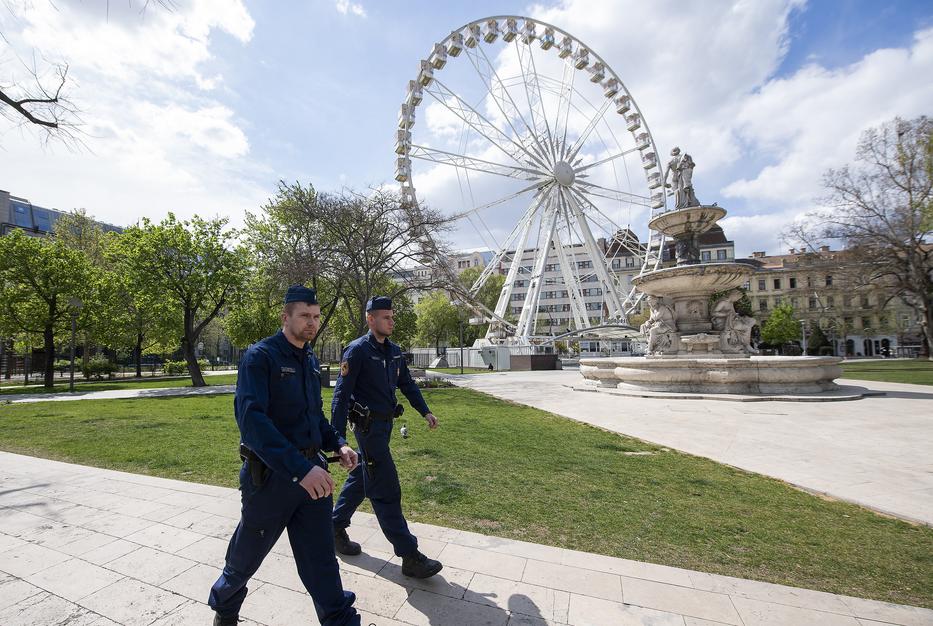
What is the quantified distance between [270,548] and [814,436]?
8.83 meters

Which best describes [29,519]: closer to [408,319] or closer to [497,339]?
[497,339]

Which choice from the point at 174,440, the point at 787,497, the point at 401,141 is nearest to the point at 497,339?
the point at 401,141

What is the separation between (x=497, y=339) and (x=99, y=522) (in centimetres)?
3542

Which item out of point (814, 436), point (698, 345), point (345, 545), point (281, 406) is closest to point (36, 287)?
point (345, 545)

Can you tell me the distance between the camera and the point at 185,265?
23453mm

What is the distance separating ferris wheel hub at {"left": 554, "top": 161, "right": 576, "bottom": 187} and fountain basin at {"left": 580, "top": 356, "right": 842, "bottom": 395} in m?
21.9

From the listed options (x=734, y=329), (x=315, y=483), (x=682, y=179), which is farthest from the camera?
(x=682, y=179)

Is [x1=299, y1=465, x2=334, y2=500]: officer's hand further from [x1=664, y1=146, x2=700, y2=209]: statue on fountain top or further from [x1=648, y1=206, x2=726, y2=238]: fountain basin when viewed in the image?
[x1=664, y1=146, x2=700, y2=209]: statue on fountain top

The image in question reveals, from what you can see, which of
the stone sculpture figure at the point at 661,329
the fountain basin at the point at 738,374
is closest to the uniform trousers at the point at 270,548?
the fountain basin at the point at 738,374

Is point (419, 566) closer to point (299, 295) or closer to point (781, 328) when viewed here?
point (299, 295)

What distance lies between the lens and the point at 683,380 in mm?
13000

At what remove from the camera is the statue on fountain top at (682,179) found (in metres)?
16.1

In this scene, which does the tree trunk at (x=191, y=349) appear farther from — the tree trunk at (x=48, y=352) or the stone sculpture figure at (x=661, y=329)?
the stone sculpture figure at (x=661, y=329)

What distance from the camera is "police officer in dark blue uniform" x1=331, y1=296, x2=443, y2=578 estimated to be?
325cm
